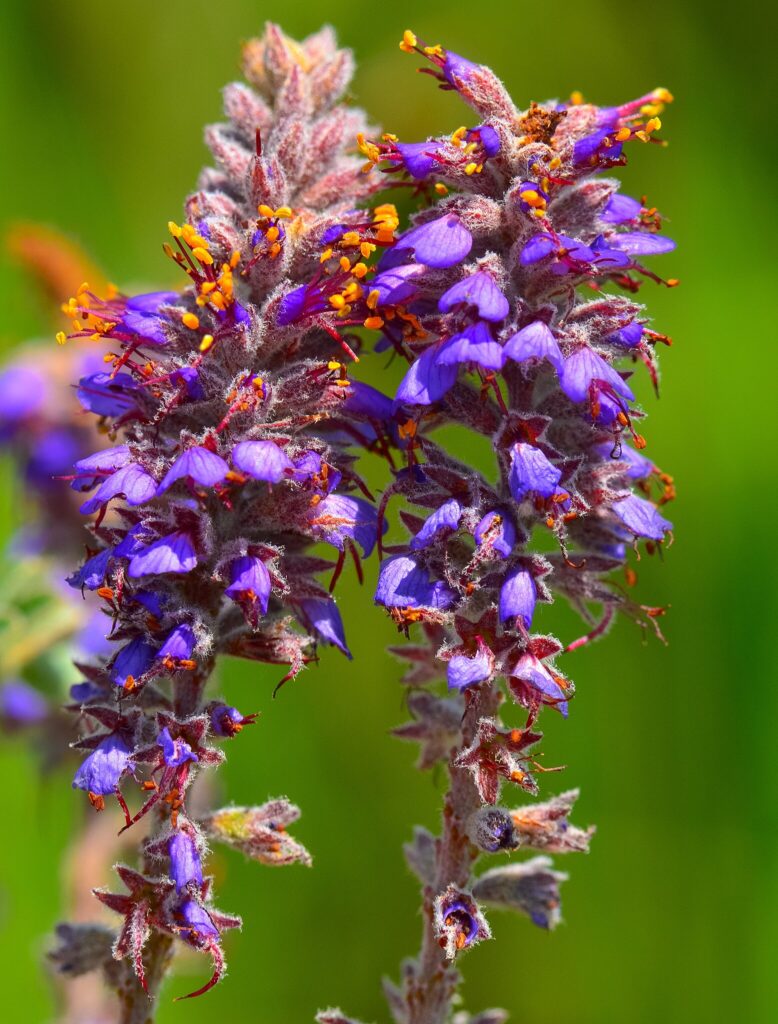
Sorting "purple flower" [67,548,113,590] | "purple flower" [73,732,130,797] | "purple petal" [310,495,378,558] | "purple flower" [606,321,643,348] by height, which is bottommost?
"purple flower" [73,732,130,797]

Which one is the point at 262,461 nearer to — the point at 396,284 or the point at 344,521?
the point at 344,521

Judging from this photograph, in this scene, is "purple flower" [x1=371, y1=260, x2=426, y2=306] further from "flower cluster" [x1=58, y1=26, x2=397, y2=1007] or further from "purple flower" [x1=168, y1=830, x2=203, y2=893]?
"purple flower" [x1=168, y1=830, x2=203, y2=893]

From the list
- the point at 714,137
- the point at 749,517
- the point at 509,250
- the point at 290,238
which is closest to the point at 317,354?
the point at 290,238

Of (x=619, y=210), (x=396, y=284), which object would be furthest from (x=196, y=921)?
(x=619, y=210)

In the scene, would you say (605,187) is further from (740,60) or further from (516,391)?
(740,60)

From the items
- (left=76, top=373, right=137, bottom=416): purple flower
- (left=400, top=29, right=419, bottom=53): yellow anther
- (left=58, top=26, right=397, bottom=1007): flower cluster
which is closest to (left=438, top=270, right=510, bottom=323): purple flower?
(left=58, top=26, right=397, bottom=1007): flower cluster

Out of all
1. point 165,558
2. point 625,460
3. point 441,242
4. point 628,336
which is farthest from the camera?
point 625,460
